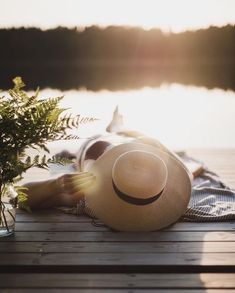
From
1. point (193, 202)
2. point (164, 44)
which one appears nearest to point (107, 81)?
point (193, 202)

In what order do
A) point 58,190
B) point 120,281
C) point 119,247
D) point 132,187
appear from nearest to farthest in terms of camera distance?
point 120,281, point 119,247, point 132,187, point 58,190

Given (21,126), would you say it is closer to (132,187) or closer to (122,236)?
(132,187)

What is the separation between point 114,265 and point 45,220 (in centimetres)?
86

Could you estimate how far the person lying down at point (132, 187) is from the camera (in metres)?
2.68

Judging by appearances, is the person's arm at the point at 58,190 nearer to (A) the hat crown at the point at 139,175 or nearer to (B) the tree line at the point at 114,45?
(A) the hat crown at the point at 139,175

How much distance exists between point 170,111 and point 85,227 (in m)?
7.61

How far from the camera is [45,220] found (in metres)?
3.02

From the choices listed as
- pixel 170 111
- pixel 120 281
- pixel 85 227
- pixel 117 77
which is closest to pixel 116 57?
pixel 117 77

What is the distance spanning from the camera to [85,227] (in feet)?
9.43

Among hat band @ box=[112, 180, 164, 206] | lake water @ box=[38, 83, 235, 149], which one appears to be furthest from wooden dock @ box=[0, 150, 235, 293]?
lake water @ box=[38, 83, 235, 149]

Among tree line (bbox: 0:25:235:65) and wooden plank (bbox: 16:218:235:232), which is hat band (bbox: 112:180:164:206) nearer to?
wooden plank (bbox: 16:218:235:232)

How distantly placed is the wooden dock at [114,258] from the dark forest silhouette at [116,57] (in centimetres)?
1133

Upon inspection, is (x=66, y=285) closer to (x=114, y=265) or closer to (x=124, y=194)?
(x=114, y=265)

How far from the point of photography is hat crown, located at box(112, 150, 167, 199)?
8.72 ft
